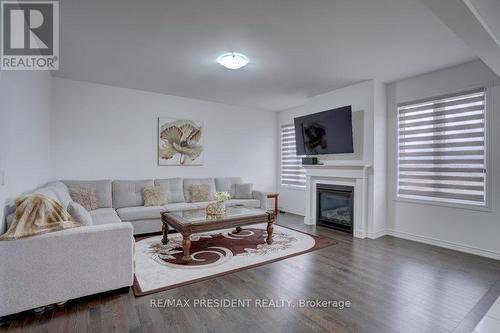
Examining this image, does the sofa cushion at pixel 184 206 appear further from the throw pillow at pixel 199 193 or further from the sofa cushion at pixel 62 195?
the sofa cushion at pixel 62 195

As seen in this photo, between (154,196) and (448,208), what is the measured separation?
468cm

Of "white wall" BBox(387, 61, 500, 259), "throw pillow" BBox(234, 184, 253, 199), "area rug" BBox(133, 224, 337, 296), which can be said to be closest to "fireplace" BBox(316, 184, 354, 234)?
"white wall" BBox(387, 61, 500, 259)

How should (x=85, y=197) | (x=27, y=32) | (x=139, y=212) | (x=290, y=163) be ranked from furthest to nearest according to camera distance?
1. (x=290, y=163)
2. (x=139, y=212)
3. (x=85, y=197)
4. (x=27, y=32)

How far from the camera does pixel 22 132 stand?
2588 millimetres

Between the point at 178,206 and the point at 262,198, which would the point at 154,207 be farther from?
the point at 262,198

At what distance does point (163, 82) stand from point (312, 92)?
2777 millimetres

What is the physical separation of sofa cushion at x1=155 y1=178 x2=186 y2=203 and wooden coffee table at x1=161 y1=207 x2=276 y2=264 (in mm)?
1187

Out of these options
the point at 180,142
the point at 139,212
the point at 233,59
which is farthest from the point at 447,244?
the point at 180,142

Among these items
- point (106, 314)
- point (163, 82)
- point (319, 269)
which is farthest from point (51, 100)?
point (319, 269)

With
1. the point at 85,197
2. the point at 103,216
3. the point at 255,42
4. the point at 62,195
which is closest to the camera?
the point at 255,42

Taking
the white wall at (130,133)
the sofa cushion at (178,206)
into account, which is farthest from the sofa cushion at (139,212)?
the white wall at (130,133)

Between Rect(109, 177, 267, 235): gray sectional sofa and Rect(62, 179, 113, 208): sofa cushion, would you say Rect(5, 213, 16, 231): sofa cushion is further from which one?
Rect(62, 179, 113, 208): sofa cushion

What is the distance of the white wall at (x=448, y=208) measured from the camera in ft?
10.8

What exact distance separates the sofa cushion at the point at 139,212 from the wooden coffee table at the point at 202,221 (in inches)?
22.6
